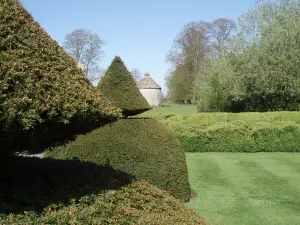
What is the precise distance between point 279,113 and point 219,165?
29.2ft

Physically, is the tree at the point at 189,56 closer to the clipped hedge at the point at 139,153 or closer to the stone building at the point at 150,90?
the stone building at the point at 150,90

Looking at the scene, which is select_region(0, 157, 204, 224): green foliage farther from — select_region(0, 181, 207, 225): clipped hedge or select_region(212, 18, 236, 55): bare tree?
select_region(212, 18, 236, 55): bare tree

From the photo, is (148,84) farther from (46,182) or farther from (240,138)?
(46,182)

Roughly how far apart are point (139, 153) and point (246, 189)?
371 centimetres

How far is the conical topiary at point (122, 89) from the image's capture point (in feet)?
31.2

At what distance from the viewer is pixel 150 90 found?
66.9 m

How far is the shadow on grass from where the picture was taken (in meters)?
3.98

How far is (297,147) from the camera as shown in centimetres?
1830

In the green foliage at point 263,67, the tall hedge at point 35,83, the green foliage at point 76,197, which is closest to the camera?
the tall hedge at point 35,83

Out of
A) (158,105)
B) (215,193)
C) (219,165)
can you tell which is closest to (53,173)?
(215,193)

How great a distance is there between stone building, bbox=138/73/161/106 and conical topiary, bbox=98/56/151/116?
2228 inches

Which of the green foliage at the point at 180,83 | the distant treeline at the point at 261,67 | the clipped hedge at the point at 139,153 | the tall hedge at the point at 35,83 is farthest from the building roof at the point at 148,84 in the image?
the tall hedge at the point at 35,83

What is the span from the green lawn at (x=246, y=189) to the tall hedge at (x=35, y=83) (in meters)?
4.68

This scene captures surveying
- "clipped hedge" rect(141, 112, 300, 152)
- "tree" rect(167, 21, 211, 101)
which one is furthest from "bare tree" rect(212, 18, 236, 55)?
"clipped hedge" rect(141, 112, 300, 152)
